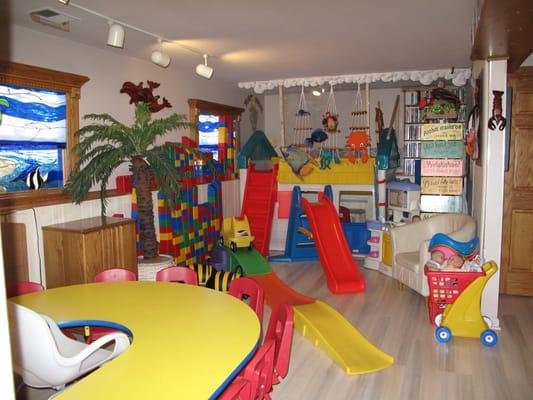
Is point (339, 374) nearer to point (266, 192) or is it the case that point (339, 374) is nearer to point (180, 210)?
point (180, 210)

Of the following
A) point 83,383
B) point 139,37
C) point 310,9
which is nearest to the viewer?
point 83,383

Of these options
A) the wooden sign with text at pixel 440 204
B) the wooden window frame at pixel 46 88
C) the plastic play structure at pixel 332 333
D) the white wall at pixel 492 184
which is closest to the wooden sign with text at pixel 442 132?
the wooden sign with text at pixel 440 204

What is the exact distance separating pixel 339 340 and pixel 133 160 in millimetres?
2680

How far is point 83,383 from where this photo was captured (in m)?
1.90

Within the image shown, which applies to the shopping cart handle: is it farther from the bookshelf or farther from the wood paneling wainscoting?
the bookshelf

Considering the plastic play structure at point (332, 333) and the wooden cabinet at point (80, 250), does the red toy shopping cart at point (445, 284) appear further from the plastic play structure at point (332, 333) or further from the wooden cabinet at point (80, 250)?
the wooden cabinet at point (80, 250)

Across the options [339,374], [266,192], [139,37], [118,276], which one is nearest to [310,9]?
[139,37]

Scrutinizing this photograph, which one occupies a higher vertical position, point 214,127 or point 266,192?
point 214,127

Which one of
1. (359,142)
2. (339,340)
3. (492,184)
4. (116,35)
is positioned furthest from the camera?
(359,142)

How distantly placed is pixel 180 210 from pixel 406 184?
3.12 meters

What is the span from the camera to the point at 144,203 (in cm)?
495

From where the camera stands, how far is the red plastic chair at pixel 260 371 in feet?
6.62

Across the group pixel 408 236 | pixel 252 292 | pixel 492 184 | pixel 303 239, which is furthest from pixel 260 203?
pixel 252 292

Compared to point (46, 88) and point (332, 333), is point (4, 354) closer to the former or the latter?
point (332, 333)
